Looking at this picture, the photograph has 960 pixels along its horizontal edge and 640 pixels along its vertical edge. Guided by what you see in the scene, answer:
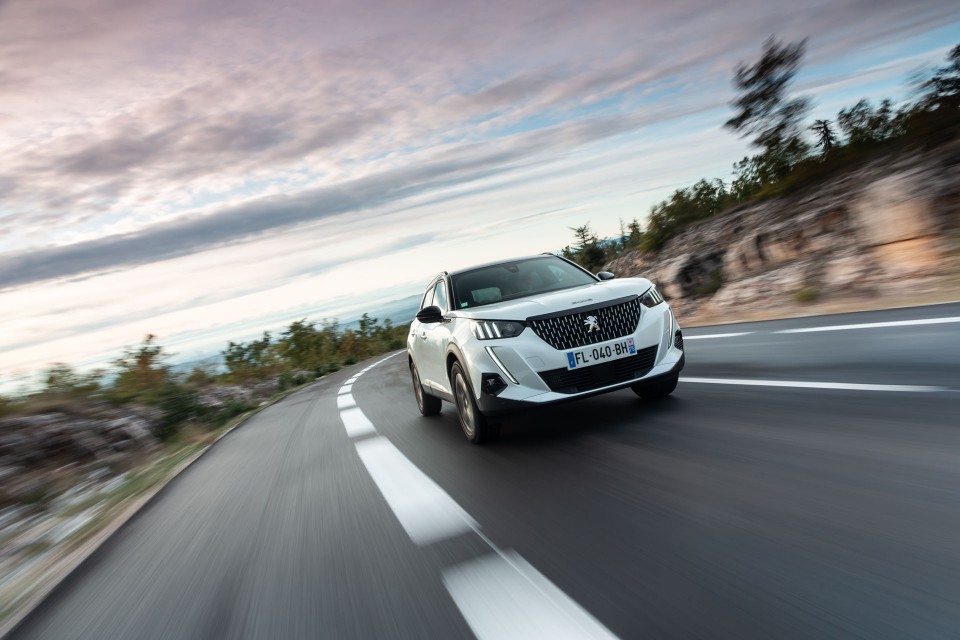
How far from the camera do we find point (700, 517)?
3162mm

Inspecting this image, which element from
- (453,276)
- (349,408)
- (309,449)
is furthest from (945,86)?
(309,449)

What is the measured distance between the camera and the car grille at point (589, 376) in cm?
510

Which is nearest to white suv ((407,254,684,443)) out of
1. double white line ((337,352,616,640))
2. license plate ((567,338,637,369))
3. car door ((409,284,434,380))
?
license plate ((567,338,637,369))

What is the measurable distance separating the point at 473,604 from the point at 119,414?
39.1ft

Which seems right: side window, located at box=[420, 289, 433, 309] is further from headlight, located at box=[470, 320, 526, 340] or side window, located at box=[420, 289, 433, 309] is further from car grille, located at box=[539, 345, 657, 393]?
car grille, located at box=[539, 345, 657, 393]

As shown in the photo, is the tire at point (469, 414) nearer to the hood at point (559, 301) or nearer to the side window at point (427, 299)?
the hood at point (559, 301)

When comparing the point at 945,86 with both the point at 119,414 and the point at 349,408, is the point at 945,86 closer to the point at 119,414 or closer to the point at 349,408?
the point at 349,408

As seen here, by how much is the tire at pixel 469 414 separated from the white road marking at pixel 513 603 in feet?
8.26

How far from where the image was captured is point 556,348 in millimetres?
5121

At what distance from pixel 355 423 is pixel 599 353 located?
4.56 metres

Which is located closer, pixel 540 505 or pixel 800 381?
pixel 540 505

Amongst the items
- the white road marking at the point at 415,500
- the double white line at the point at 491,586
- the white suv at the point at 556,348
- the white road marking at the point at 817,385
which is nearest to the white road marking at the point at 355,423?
the white road marking at the point at 415,500

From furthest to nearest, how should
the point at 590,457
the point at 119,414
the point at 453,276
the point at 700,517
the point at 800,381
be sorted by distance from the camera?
the point at 119,414
the point at 453,276
the point at 800,381
the point at 590,457
the point at 700,517

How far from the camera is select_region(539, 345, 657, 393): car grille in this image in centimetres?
510
